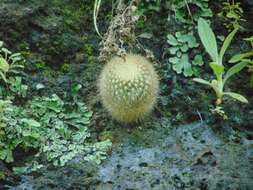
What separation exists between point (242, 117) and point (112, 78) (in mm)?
584

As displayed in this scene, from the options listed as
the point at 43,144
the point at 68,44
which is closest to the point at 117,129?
the point at 43,144

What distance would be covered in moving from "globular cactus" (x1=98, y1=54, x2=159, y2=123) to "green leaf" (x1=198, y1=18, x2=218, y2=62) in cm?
25

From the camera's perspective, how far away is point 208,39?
243 centimetres

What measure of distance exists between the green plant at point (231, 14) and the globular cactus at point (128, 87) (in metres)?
0.52

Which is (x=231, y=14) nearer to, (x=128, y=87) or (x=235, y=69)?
(x=235, y=69)

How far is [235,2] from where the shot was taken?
2760 millimetres

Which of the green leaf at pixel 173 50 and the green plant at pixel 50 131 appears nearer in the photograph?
the green plant at pixel 50 131

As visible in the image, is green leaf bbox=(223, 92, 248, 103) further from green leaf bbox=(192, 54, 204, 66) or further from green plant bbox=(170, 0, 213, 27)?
green plant bbox=(170, 0, 213, 27)

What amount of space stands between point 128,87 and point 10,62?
62 cm

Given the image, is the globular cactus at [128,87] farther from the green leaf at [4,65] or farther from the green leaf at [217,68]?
the green leaf at [4,65]

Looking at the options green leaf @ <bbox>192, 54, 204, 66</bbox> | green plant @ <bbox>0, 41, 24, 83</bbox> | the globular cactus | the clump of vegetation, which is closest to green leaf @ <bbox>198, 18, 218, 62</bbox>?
green leaf @ <bbox>192, 54, 204, 66</bbox>

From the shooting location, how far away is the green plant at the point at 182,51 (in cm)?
256

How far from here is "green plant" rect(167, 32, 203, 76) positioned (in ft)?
8.40

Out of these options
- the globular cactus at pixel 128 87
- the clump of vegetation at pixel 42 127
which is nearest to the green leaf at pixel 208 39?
the globular cactus at pixel 128 87
